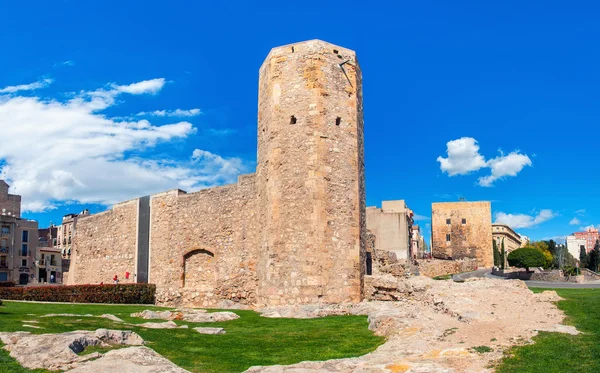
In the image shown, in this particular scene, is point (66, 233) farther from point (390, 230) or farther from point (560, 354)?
point (560, 354)

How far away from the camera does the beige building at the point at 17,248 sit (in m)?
70.1

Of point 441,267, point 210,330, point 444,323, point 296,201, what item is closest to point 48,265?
point 441,267

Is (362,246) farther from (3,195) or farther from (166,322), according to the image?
(3,195)

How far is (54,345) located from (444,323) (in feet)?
25.7

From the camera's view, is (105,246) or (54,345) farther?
(105,246)

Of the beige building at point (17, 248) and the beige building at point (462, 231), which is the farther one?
the beige building at point (462, 231)

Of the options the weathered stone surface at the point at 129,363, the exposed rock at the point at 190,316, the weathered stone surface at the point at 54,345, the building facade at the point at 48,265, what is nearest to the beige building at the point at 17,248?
the building facade at the point at 48,265

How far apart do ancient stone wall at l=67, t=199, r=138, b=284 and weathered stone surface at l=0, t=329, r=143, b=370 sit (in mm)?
18010

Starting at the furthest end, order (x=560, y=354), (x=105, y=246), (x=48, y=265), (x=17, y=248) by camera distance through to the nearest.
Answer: (x=48, y=265), (x=17, y=248), (x=105, y=246), (x=560, y=354)

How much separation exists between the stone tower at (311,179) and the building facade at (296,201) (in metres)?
0.03

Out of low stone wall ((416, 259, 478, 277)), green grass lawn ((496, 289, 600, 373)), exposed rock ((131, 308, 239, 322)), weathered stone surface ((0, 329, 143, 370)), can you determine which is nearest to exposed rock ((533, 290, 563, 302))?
green grass lawn ((496, 289, 600, 373))

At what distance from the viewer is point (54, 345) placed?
368 inches

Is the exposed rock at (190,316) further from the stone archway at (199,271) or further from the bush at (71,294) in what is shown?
the bush at (71,294)

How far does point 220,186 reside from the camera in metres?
24.3
